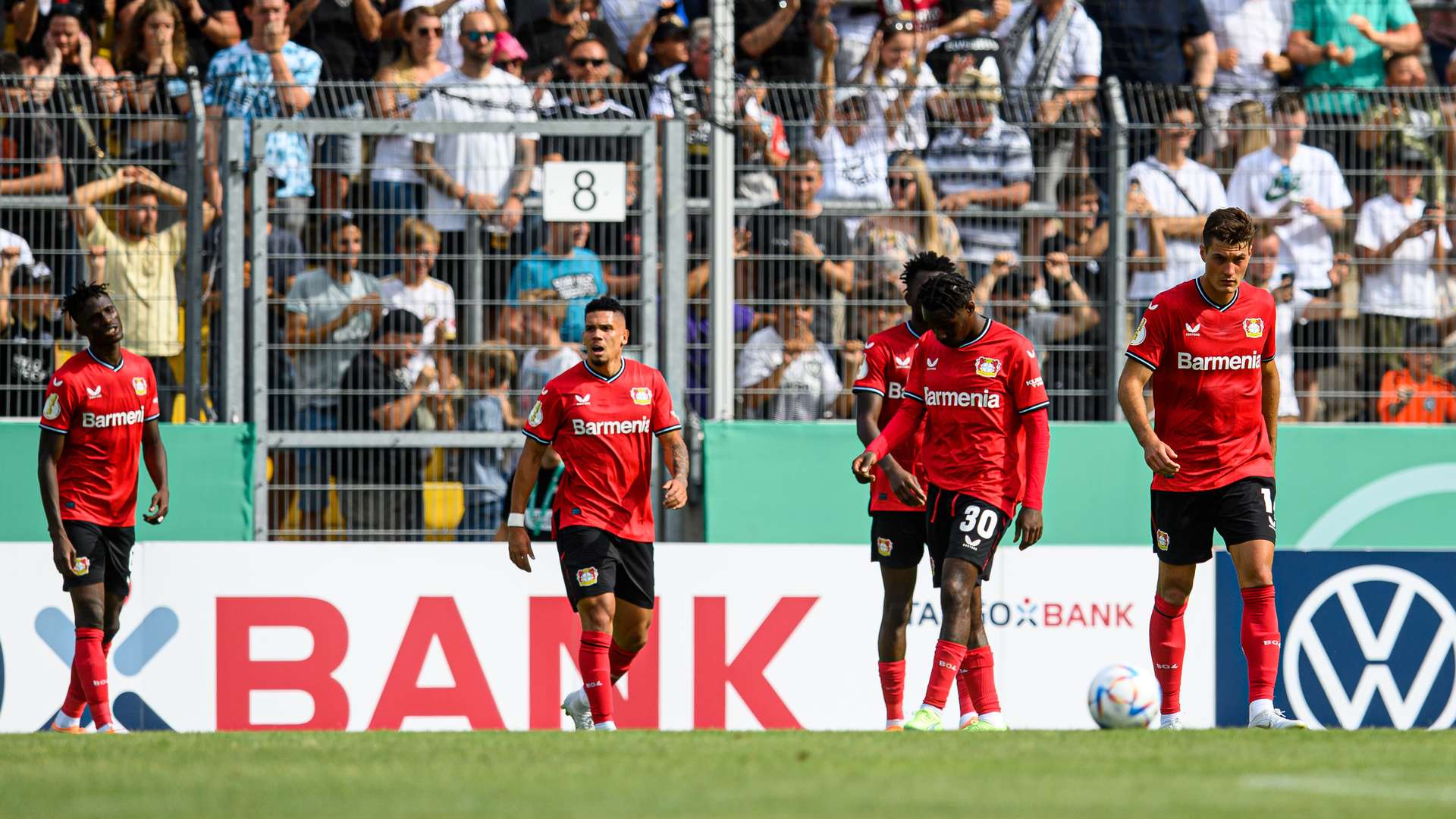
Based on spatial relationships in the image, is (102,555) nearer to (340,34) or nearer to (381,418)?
(381,418)

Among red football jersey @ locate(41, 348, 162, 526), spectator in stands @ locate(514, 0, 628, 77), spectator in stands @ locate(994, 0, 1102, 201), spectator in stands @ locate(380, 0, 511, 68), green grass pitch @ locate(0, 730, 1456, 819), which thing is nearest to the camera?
green grass pitch @ locate(0, 730, 1456, 819)

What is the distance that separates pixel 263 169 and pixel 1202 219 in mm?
6020

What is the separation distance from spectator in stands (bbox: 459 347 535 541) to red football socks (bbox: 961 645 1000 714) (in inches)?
158

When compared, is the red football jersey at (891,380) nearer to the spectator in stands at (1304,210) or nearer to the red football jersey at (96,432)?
the red football jersey at (96,432)

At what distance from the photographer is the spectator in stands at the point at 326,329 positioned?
11.8 meters

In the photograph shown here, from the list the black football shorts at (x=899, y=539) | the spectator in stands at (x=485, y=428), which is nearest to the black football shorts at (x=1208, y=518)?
the black football shorts at (x=899, y=539)

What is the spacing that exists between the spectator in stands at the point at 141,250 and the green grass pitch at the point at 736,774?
171 inches

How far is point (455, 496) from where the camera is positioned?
11867 millimetres

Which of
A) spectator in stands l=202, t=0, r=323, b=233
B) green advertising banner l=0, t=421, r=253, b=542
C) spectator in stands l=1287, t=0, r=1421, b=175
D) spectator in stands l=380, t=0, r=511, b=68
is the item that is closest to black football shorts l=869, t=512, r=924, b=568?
green advertising banner l=0, t=421, r=253, b=542

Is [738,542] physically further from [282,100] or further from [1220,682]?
[282,100]

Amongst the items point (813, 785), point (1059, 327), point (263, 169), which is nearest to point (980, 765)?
point (813, 785)

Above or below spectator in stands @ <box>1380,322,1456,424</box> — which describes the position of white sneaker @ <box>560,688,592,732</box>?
below

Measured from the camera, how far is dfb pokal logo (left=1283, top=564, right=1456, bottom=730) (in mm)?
11305

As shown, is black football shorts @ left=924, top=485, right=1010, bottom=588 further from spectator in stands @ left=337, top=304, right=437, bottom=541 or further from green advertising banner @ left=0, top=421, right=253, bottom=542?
green advertising banner @ left=0, top=421, right=253, bottom=542
